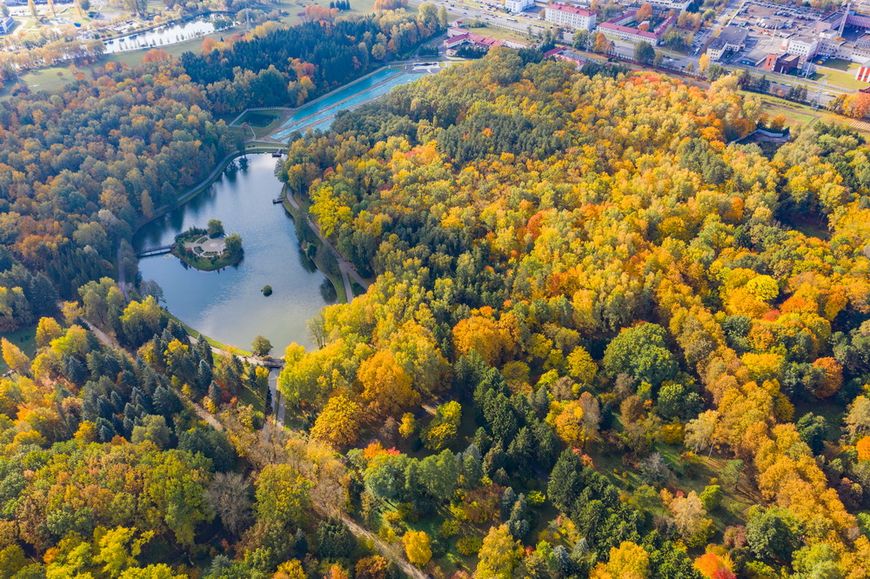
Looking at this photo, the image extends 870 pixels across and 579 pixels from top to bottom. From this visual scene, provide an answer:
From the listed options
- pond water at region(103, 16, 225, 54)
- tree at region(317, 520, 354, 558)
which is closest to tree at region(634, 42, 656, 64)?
pond water at region(103, 16, 225, 54)

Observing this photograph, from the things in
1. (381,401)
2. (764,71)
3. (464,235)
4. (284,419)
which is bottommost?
(284,419)

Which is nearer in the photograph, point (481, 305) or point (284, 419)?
point (284, 419)

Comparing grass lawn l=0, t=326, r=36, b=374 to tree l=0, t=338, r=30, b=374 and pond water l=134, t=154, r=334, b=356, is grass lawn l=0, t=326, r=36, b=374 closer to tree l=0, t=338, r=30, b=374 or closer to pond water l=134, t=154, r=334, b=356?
tree l=0, t=338, r=30, b=374

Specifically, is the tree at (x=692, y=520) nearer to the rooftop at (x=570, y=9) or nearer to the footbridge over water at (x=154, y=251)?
the footbridge over water at (x=154, y=251)

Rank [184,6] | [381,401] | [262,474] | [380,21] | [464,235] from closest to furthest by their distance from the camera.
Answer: [262,474] < [381,401] < [464,235] < [380,21] < [184,6]

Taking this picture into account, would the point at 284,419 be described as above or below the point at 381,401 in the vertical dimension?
below

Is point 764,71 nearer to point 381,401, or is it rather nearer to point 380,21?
point 380,21

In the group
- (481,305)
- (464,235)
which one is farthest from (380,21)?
(481,305)

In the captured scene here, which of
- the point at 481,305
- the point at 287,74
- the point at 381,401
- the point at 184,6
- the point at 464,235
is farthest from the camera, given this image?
the point at 184,6

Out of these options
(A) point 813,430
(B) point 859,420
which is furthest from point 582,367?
(B) point 859,420
